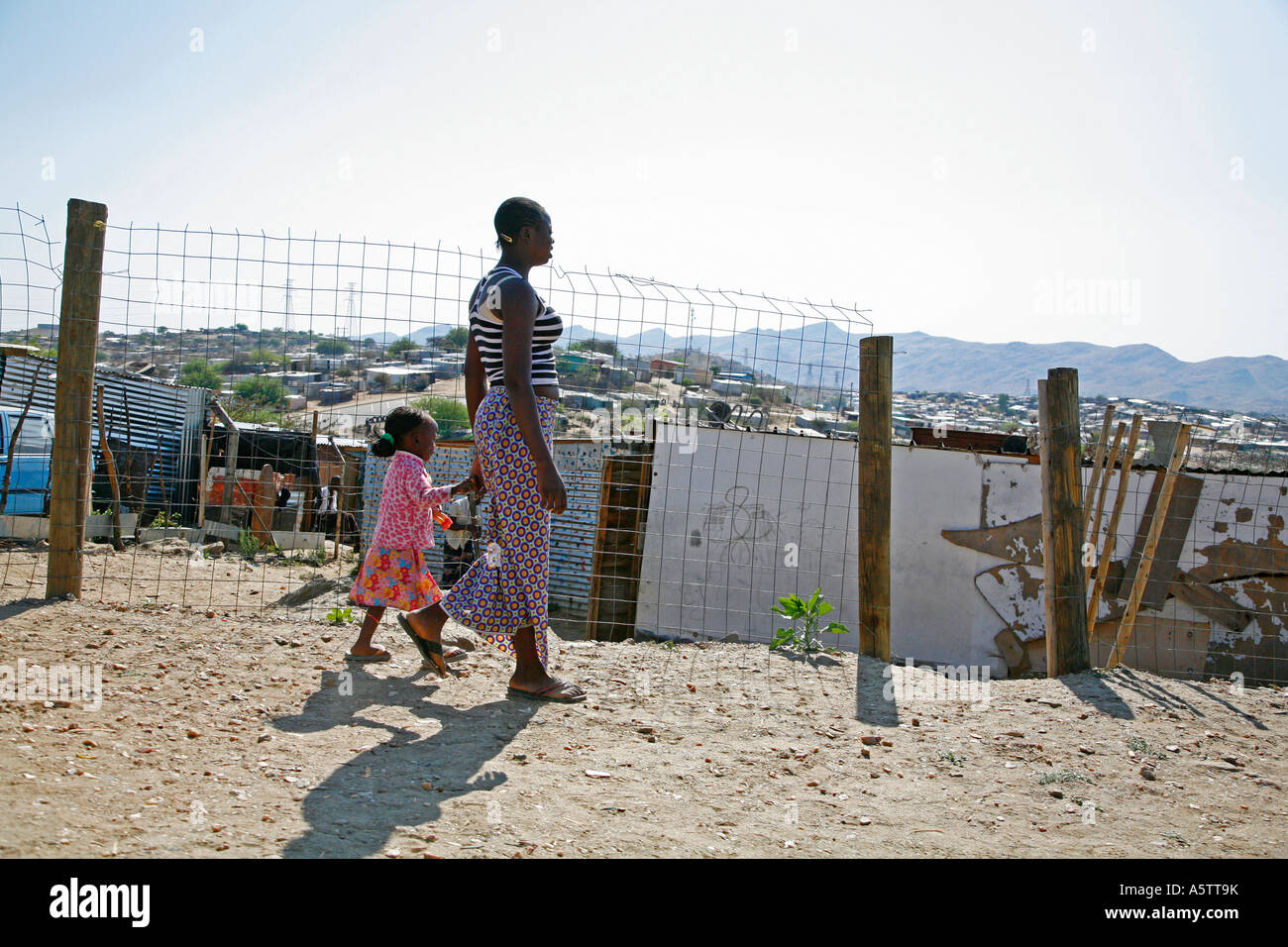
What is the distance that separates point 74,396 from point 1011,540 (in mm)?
8647

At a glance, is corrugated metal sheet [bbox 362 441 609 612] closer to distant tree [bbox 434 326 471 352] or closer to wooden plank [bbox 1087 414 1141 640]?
distant tree [bbox 434 326 471 352]

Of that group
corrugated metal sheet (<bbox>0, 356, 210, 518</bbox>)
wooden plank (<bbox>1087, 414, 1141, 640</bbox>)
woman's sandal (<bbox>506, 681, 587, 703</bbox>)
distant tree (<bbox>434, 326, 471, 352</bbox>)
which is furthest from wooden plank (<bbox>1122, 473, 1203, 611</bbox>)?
corrugated metal sheet (<bbox>0, 356, 210, 518</bbox>)

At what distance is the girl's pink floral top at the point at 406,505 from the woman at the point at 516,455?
365mm

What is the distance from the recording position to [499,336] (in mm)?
3508

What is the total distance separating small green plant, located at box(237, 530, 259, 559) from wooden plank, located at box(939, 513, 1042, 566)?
9.36 m

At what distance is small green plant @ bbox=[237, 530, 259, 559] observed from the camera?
1255 centimetres

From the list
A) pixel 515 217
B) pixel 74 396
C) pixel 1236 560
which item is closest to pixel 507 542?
pixel 515 217

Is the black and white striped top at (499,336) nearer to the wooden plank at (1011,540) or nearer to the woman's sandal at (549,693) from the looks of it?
the woman's sandal at (549,693)

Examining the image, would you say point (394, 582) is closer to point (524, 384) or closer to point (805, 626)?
point (524, 384)

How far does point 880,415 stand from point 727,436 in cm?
504

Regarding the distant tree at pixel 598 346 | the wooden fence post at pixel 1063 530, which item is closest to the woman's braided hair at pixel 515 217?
the distant tree at pixel 598 346

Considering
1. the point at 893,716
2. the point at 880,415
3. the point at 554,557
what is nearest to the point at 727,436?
the point at 554,557

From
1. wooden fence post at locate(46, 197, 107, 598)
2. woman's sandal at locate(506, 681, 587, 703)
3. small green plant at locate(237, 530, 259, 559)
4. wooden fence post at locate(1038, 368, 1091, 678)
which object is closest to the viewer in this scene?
woman's sandal at locate(506, 681, 587, 703)
